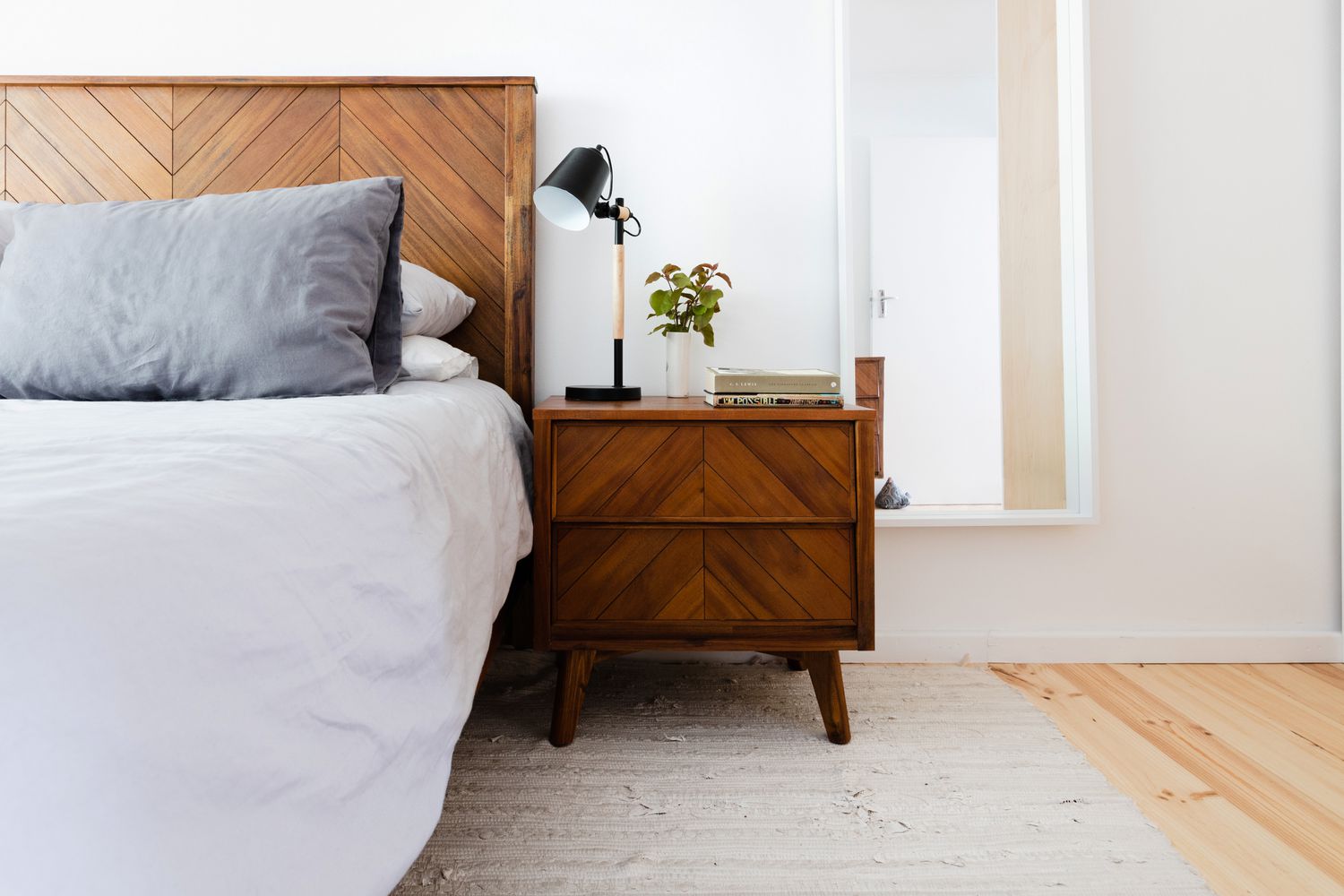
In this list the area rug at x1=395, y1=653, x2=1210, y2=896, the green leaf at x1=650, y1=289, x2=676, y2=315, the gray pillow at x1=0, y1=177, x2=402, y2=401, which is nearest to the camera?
the area rug at x1=395, y1=653, x2=1210, y2=896

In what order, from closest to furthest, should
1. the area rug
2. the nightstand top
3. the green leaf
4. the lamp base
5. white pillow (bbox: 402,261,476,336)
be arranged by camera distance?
the area rug → the nightstand top → white pillow (bbox: 402,261,476,336) → the lamp base → the green leaf

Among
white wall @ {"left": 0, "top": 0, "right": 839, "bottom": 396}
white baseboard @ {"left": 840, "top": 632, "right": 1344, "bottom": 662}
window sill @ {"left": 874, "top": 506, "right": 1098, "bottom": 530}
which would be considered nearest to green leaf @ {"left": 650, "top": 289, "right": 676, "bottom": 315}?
white wall @ {"left": 0, "top": 0, "right": 839, "bottom": 396}

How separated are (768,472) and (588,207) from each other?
2.16ft

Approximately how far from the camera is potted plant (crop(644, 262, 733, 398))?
177 centimetres

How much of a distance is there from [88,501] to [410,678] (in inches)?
12.8

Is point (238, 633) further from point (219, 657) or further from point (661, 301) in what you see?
point (661, 301)

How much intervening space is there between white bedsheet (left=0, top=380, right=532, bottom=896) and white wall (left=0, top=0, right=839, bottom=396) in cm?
113

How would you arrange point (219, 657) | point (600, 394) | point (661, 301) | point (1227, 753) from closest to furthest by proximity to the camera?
point (219, 657) → point (1227, 753) → point (600, 394) → point (661, 301)

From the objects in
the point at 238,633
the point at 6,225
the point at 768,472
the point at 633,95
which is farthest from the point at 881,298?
the point at 6,225

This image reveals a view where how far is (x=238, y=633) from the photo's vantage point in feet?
1.57

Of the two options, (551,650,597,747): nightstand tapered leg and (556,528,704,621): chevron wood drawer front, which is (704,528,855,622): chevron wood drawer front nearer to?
(556,528,704,621): chevron wood drawer front

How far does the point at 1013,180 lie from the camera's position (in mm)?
1877

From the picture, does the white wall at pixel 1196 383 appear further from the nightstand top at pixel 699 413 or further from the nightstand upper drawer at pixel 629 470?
the nightstand upper drawer at pixel 629 470

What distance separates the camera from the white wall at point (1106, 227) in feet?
6.12
